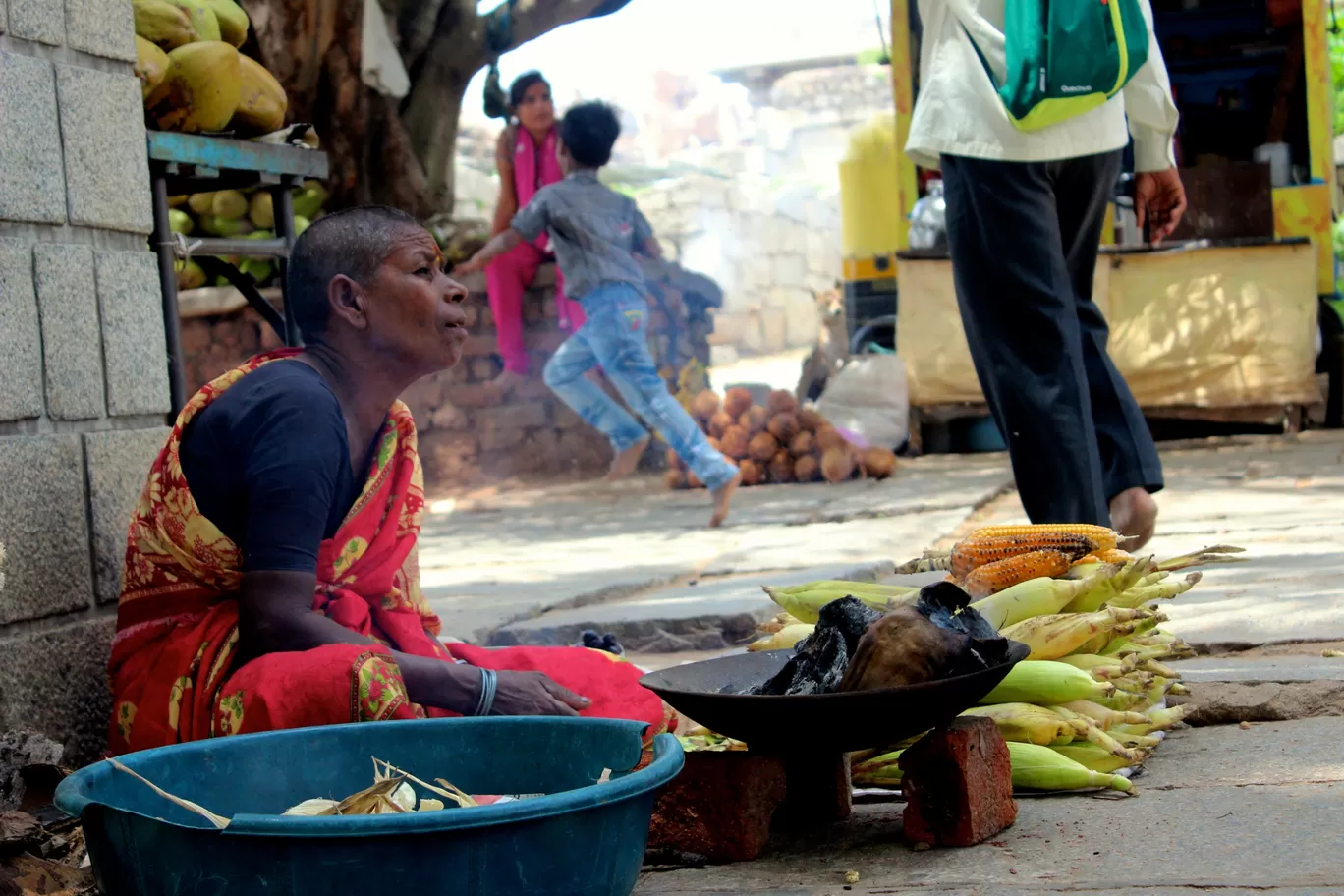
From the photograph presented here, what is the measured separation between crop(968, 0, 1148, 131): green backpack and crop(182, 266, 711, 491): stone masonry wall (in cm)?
675

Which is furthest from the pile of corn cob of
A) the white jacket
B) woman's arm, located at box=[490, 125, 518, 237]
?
woman's arm, located at box=[490, 125, 518, 237]

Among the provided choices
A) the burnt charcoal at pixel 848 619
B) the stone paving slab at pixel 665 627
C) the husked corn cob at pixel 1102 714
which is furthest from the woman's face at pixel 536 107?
the burnt charcoal at pixel 848 619

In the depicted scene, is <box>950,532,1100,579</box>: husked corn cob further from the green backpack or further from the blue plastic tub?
the green backpack

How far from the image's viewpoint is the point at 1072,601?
8.74ft

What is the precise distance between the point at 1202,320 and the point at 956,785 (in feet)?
23.7

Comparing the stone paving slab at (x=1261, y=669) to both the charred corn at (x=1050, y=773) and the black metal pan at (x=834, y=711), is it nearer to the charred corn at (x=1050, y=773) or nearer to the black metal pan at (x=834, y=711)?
the charred corn at (x=1050, y=773)

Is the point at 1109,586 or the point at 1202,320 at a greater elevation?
the point at 1202,320

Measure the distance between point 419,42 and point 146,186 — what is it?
718 centimetres

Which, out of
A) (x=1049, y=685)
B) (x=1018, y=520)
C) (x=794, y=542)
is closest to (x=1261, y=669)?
(x=1049, y=685)

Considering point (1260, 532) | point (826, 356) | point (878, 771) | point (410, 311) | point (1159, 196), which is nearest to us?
point (878, 771)

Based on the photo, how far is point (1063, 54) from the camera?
329 centimetres

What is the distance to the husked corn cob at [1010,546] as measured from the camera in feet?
8.72

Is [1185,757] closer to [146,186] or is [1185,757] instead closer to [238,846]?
[238,846]

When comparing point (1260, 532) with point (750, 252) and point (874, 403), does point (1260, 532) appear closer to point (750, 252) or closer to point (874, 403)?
point (874, 403)
